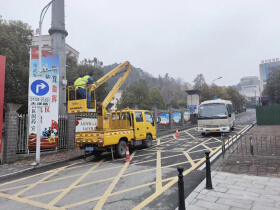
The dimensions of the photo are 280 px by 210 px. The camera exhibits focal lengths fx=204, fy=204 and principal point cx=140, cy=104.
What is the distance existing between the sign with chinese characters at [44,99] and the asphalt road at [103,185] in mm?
2663

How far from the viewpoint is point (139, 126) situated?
1098 centimetres

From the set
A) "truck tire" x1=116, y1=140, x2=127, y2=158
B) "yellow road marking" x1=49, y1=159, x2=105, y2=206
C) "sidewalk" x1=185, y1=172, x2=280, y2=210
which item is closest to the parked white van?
"truck tire" x1=116, y1=140, x2=127, y2=158

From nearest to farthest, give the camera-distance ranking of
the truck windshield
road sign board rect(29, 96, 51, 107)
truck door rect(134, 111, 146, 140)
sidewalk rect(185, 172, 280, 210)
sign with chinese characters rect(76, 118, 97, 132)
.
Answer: sidewalk rect(185, 172, 280, 210), road sign board rect(29, 96, 51, 107), truck door rect(134, 111, 146, 140), sign with chinese characters rect(76, 118, 97, 132), the truck windshield

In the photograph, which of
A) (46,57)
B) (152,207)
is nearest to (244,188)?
(152,207)

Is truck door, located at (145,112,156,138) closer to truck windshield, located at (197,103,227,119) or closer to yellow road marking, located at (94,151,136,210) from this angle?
yellow road marking, located at (94,151,136,210)

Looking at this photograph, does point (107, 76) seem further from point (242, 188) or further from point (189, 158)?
point (242, 188)

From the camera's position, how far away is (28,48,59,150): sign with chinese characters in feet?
28.7

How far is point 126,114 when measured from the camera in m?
10.8

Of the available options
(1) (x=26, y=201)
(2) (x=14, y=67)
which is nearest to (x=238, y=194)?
(1) (x=26, y=201)

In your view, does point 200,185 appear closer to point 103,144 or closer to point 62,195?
point 62,195

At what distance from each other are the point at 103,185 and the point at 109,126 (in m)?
4.59

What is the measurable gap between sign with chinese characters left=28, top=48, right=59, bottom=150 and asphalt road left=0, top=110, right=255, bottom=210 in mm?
2663

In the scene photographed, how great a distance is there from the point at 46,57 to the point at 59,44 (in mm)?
3470

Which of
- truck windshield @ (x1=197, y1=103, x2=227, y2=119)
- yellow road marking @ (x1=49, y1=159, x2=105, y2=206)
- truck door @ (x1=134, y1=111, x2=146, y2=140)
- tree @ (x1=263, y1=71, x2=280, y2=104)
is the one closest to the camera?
yellow road marking @ (x1=49, y1=159, x2=105, y2=206)
